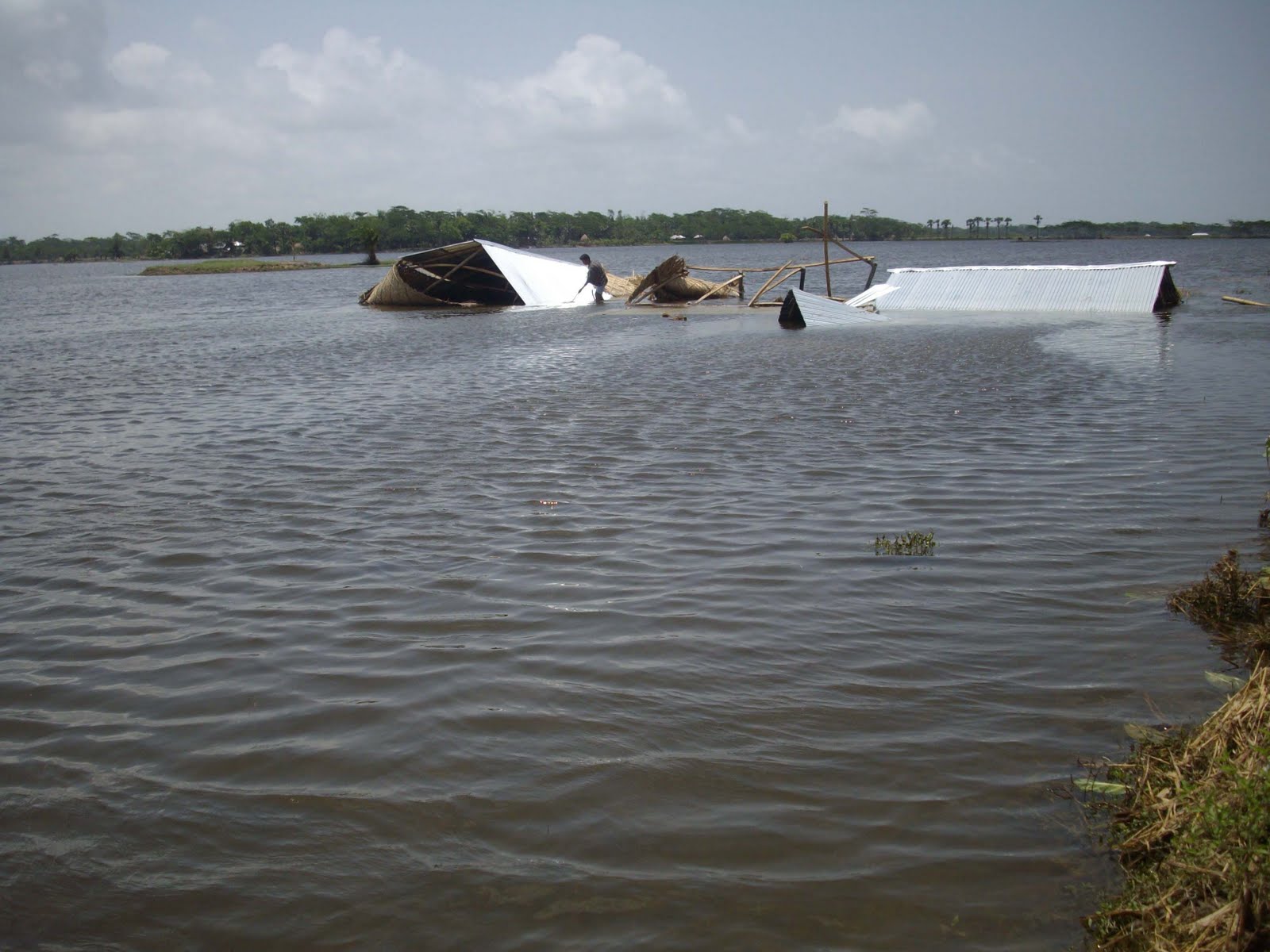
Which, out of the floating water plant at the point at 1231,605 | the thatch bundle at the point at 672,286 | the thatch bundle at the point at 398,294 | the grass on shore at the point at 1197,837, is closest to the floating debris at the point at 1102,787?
the grass on shore at the point at 1197,837

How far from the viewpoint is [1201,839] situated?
265cm

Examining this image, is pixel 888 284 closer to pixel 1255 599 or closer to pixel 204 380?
pixel 204 380

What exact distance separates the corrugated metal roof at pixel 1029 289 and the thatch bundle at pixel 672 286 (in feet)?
19.0

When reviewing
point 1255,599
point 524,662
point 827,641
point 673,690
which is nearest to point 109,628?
point 524,662

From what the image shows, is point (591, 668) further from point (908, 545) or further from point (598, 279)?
point (598, 279)

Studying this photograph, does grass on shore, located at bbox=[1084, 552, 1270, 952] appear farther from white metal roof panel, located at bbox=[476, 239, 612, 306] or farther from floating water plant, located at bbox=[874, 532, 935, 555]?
white metal roof panel, located at bbox=[476, 239, 612, 306]

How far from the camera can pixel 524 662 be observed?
183 inches

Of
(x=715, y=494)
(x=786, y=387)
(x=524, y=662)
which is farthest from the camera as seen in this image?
→ (x=786, y=387)

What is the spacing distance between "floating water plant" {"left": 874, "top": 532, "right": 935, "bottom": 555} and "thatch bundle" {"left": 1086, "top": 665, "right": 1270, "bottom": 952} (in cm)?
272

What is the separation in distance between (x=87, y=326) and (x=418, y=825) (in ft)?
91.9

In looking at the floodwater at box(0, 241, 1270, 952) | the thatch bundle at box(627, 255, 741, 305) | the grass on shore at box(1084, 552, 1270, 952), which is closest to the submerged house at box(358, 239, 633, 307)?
the thatch bundle at box(627, 255, 741, 305)

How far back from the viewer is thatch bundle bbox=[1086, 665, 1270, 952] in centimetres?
235

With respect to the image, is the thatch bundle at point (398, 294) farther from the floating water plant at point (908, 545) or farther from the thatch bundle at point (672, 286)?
the floating water plant at point (908, 545)

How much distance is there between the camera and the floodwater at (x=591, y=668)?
10.0ft
